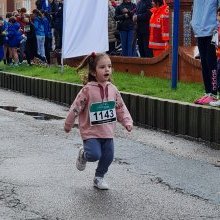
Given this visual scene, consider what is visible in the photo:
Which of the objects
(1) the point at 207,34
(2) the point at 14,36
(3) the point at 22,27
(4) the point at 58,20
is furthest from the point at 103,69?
(3) the point at 22,27

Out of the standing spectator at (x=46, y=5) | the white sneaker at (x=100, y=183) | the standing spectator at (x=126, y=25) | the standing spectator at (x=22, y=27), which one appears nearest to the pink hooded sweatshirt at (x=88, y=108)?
the white sneaker at (x=100, y=183)

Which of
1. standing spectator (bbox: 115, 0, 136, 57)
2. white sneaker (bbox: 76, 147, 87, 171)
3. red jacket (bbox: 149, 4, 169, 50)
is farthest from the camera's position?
standing spectator (bbox: 115, 0, 136, 57)

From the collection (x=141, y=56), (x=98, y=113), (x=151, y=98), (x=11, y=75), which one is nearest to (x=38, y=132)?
(x=151, y=98)

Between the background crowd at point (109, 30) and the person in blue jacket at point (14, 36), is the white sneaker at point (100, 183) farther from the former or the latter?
the person in blue jacket at point (14, 36)

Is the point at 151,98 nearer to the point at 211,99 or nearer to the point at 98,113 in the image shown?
the point at 211,99

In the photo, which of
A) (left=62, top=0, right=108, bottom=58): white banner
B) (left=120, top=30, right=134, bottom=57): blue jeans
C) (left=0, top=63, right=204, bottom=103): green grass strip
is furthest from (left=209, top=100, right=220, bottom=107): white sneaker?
(left=120, top=30, right=134, bottom=57): blue jeans

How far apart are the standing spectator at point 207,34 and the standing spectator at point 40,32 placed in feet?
33.3

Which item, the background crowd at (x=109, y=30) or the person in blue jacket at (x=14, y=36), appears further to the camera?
the person in blue jacket at (x=14, y=36)

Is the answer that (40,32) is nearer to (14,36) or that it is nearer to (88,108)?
(14,36)

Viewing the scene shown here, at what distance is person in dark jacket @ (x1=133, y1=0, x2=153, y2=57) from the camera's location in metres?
16.2

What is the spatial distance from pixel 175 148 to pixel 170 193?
96.7 inches

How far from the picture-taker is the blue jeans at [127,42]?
56.4 ft

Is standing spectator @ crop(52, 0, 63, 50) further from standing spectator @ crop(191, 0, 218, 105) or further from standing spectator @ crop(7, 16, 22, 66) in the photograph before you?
standing spectator @ crop(191, 0, 218, 105)

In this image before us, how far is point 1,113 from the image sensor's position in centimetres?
1266
